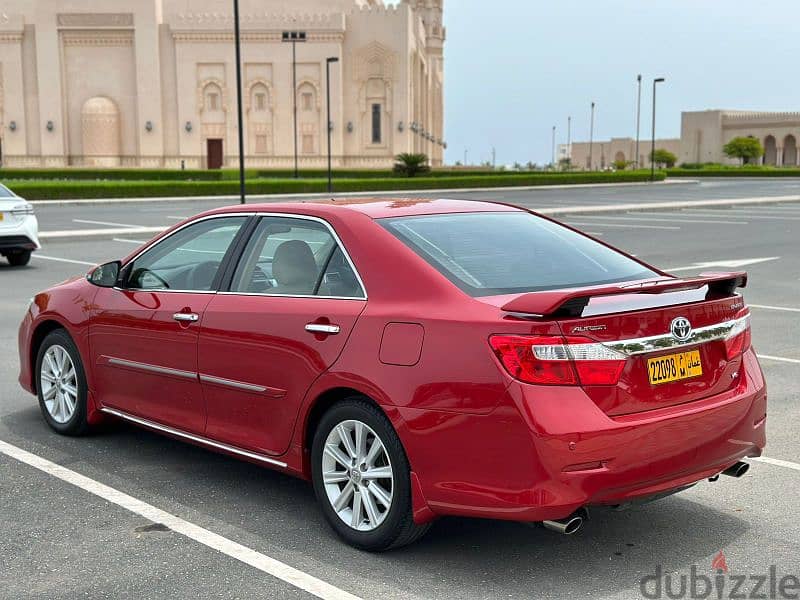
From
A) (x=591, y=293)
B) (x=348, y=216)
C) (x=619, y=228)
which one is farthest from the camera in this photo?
(x=619, y=228)

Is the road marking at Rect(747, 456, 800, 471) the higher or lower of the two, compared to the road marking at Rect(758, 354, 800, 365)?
lower

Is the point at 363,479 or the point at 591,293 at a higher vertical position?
the point at 591,293

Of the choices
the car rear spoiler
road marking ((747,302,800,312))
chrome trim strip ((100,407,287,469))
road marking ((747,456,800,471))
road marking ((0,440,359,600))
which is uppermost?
the car rear spoiler

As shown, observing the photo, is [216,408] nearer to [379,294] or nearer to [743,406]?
[379,294]

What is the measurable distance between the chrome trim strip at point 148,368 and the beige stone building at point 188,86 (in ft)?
213

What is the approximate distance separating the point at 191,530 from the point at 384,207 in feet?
6.05

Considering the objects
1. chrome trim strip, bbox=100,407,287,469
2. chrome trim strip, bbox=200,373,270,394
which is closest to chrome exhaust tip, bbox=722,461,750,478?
chrome trim strip, bbox=100,407,287,469

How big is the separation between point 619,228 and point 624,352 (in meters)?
21.7

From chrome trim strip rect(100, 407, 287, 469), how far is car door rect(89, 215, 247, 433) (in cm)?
3

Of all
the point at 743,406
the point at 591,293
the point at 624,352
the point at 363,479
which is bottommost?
the point at 363,479

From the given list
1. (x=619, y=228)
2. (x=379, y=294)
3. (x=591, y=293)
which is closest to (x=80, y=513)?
(x=379, y=294)

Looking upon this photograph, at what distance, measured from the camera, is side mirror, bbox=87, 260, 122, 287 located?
5766mm

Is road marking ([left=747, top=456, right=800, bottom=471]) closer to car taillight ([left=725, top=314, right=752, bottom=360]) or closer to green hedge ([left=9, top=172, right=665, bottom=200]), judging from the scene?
car taillight ([left=725, top=314, right=752, bottom=360])

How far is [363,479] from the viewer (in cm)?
422
